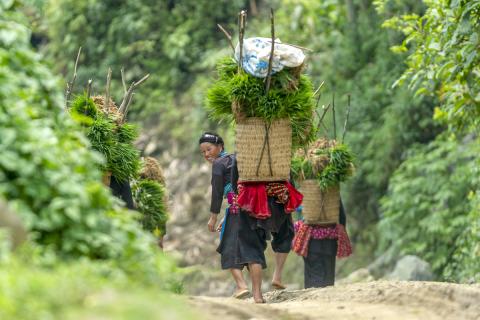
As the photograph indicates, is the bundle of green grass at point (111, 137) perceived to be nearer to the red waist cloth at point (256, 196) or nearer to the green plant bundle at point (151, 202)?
the green plant bundle at point (151, 202)

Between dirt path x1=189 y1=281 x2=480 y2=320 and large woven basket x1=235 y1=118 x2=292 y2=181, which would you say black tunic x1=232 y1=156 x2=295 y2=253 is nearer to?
large woven basket x1=235 y1=118 x2=292 y2=181

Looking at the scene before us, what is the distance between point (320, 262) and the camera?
1219 cm

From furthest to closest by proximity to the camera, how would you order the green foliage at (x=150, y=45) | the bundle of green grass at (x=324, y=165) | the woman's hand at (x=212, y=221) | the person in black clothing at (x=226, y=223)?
the green foliage at (x=150, y=45)
the bundle of green grass at (x=324, y=165)
the woman's hand at (x=212, y=221)
the person in black clothing at (x=226, y=223)

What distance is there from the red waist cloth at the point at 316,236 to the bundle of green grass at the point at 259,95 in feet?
7.48

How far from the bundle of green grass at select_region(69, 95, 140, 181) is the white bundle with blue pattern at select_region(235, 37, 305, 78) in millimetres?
1434

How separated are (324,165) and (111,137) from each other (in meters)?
Result: 2.75

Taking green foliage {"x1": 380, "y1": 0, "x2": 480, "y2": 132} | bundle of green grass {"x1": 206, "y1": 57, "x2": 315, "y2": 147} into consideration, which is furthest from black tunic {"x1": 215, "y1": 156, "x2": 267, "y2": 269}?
green foliage {"x1": 380, "y1": 0, "x2": 480, "y2": 132}

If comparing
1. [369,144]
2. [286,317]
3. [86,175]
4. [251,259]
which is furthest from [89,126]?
[369,144]

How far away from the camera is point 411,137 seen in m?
18.5

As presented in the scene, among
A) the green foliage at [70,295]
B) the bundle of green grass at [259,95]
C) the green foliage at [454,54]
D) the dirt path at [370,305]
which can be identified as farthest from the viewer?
the green foliage at [454,54]

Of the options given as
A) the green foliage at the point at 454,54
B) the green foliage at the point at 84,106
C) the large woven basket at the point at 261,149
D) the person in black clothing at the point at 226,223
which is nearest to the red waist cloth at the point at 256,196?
the large woven basket at the point at 261,149

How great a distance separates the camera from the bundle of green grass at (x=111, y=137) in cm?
1018

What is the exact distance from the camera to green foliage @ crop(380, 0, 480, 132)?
10797mm

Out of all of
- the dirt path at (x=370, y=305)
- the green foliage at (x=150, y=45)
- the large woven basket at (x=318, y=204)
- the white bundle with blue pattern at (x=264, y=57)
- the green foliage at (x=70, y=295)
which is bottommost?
the dirt path at (x=370, y=305)
